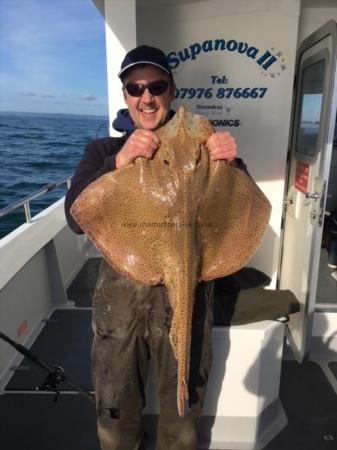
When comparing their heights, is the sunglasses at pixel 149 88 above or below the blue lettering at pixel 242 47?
below

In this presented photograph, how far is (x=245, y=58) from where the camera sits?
3.49m

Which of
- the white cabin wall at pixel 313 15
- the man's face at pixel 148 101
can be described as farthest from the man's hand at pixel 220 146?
the white cabin wall at pixel 313 15

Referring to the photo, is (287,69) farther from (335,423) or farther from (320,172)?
(335,423)

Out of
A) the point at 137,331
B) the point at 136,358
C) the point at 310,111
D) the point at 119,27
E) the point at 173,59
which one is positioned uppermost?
the point at 119,27

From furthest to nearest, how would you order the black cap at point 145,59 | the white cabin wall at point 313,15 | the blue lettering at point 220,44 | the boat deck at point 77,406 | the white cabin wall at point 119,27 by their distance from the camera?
the white cabin wall at point 313,15 < the blue lettering at point 220,44 < the boat deck at point 77,406 < the white cabin wall at point 119,27 < the black cap at point 145,59

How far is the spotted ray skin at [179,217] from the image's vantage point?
5.51 ft

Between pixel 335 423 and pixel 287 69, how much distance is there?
313 cm

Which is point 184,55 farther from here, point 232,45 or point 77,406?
point 77,406

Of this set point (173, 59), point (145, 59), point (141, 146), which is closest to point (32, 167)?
point (173, 59)

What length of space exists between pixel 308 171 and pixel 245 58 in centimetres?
119

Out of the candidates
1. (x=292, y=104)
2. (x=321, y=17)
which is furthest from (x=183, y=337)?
(x=321, y=17)

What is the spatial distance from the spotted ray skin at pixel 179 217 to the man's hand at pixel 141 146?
0.10ft

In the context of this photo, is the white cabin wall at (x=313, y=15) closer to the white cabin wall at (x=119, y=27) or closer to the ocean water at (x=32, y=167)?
the white cabin wall at (x=119, y=27)

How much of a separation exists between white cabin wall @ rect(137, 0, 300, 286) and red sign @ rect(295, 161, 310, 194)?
14 centimetres
